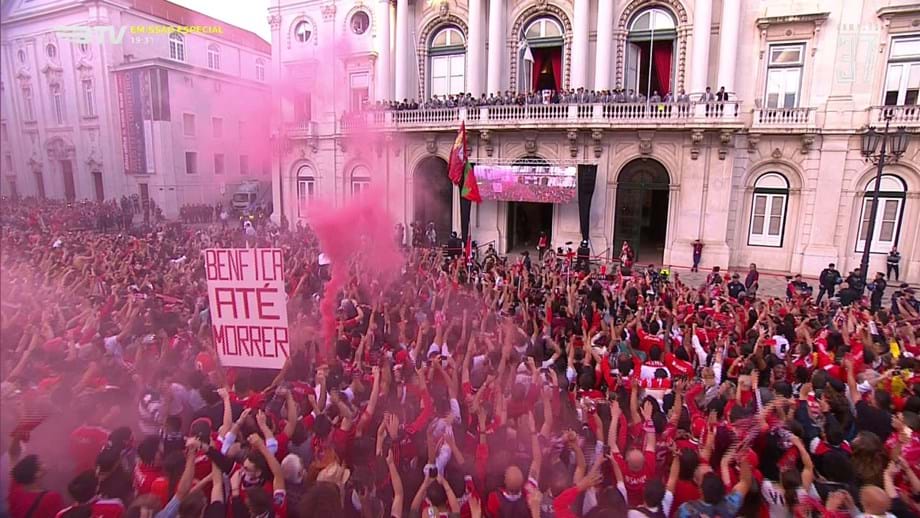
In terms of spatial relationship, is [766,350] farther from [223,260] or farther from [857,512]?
[223,260]

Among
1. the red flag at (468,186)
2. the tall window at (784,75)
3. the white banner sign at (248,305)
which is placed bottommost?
the white banner sign at (248,305)

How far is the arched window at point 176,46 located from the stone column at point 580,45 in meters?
15.1

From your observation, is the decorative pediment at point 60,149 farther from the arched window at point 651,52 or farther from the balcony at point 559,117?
the arched window at point 651,52

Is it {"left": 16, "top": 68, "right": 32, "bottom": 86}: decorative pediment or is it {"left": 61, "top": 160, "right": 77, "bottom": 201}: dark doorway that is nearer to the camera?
{"left": 16, "top": 68, "right": 32, "bottom": 86}: decorative pediment

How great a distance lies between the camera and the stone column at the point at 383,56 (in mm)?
21080

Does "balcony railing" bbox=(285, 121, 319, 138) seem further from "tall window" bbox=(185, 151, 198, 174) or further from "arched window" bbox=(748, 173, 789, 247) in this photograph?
"arched window" bbox=(748, 173, 789, 247)

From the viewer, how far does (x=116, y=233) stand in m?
9.34

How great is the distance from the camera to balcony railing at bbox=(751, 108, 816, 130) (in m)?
17.1

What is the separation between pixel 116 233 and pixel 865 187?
20.4 metres

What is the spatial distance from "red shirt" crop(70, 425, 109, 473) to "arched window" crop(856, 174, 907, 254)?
2007cm

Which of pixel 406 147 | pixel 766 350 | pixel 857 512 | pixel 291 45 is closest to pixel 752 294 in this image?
pixel 766 350

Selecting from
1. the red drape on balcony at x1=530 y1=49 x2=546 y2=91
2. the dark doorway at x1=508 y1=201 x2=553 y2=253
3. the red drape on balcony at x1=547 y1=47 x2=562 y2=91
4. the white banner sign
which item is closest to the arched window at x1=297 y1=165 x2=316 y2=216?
the dark doorway at x1=508 y1=201 x2=553 y2=253

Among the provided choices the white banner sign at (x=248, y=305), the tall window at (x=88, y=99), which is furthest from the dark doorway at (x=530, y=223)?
the white banner sign at (x=248, y=305)

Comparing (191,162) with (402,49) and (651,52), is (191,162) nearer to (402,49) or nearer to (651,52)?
(402,49)
